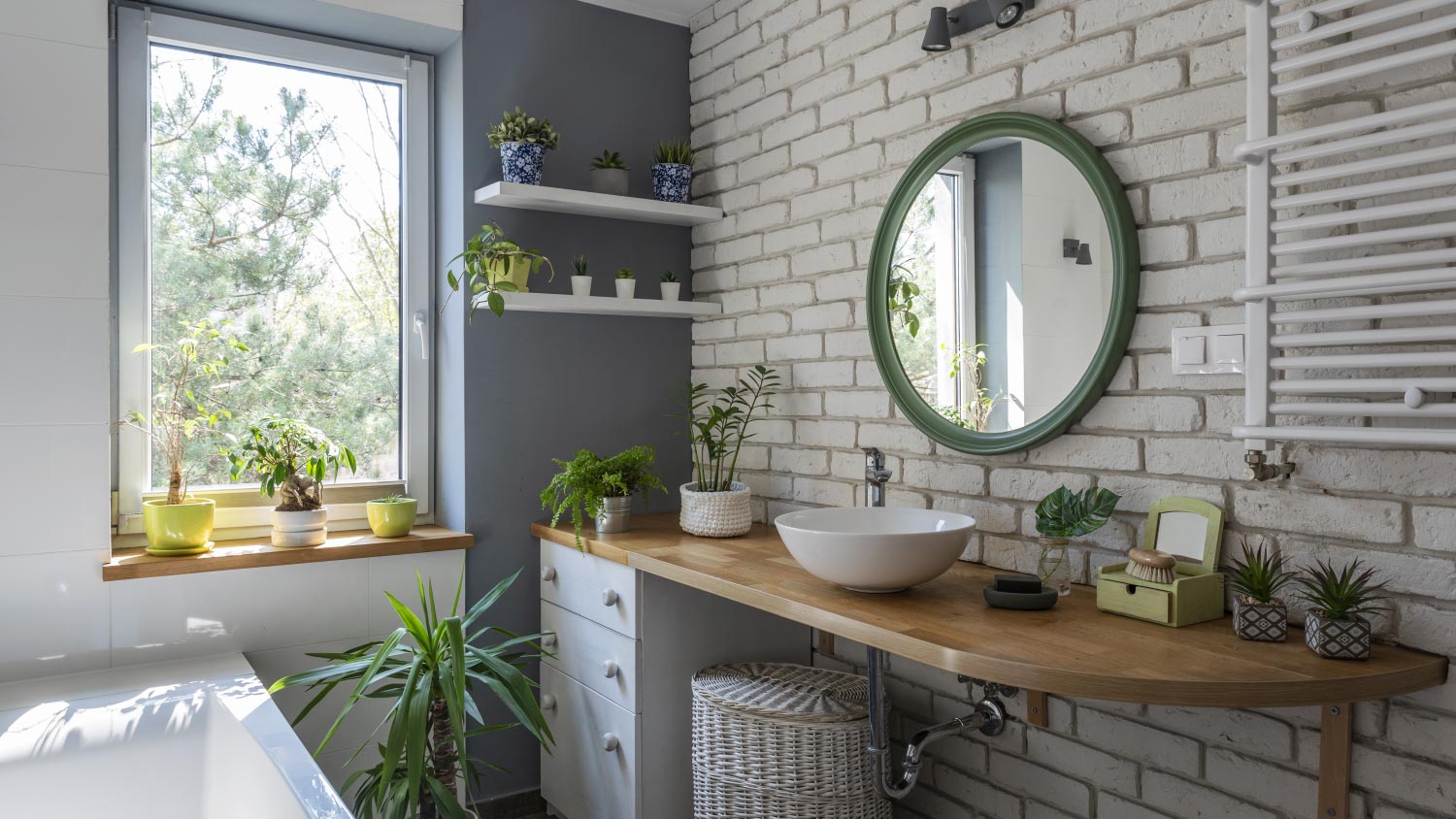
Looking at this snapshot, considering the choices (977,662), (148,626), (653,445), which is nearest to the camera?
(977,662)

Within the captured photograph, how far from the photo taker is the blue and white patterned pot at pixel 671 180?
116 inches

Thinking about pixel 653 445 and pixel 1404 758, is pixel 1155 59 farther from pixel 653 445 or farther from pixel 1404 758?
pixel 653 445

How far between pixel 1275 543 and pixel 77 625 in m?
2.54

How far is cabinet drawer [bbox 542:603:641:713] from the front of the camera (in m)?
2.34

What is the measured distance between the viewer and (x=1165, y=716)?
1.77 m

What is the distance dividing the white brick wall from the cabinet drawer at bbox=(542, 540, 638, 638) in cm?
58

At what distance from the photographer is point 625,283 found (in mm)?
2883

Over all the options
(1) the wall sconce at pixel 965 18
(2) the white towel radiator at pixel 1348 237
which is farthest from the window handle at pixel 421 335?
(2) the white towel radiator at pixel 1348 237

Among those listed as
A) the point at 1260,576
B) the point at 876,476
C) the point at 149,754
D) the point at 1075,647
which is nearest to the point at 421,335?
the point at 149,754

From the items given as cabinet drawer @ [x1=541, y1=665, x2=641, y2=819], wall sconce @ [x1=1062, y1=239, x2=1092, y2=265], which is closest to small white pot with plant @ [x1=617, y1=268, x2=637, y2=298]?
cabinet drawer @ [x1=541, y1=665, x2=641, y2=819]

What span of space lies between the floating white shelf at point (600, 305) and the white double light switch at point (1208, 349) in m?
1.56

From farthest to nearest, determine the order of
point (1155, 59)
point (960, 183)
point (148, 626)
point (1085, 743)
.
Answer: point (148, 626), point (960, 183), point (1085, 743), point (1155, 59)

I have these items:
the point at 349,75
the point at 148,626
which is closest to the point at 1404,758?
the point at 148,626

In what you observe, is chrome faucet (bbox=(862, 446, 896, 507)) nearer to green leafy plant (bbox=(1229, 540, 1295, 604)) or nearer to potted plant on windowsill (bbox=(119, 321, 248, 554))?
green leafy plant (bbox=(1229, 540, 1295, 604))
